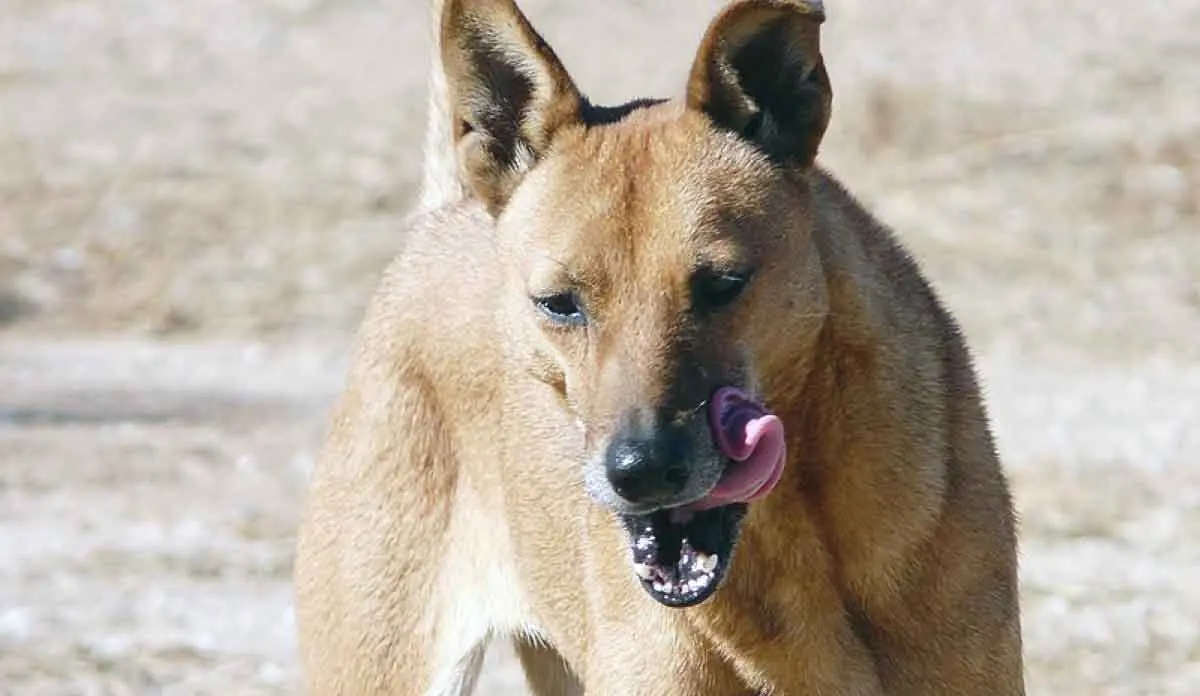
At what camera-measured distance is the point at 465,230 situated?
588cm

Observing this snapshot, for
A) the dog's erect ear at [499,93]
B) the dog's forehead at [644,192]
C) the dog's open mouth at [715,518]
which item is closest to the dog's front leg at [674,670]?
the dog's open mouth at [715,518]

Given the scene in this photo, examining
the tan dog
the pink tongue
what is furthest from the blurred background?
the pink tongue

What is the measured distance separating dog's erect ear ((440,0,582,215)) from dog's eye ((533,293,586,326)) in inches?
17.1

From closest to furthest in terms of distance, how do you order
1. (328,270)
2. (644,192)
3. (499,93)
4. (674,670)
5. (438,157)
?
1. (644,192)
2. (674,670)
3. (499,93)
4. (438,157)
5. (328,270)

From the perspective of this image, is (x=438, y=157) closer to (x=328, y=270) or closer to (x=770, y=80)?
(x=770, y=80)

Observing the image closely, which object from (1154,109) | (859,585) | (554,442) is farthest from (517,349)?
(1154,109)

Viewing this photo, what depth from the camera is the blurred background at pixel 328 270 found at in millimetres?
7973

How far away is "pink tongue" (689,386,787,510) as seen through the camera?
425 cm

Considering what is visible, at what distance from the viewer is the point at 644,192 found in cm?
451

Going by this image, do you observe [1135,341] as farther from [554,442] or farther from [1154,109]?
[554,442]

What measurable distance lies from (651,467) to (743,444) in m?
0.20

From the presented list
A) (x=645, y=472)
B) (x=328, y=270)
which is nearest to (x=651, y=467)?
(x=645, y=472)

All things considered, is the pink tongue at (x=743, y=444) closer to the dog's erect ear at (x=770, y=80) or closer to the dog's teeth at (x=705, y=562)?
the dog's teeth at (x=705, y=562)

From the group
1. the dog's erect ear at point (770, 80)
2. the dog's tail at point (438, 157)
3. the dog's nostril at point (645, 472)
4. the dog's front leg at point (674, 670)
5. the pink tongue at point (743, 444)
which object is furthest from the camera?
the dog's tail at point (438, 157)
